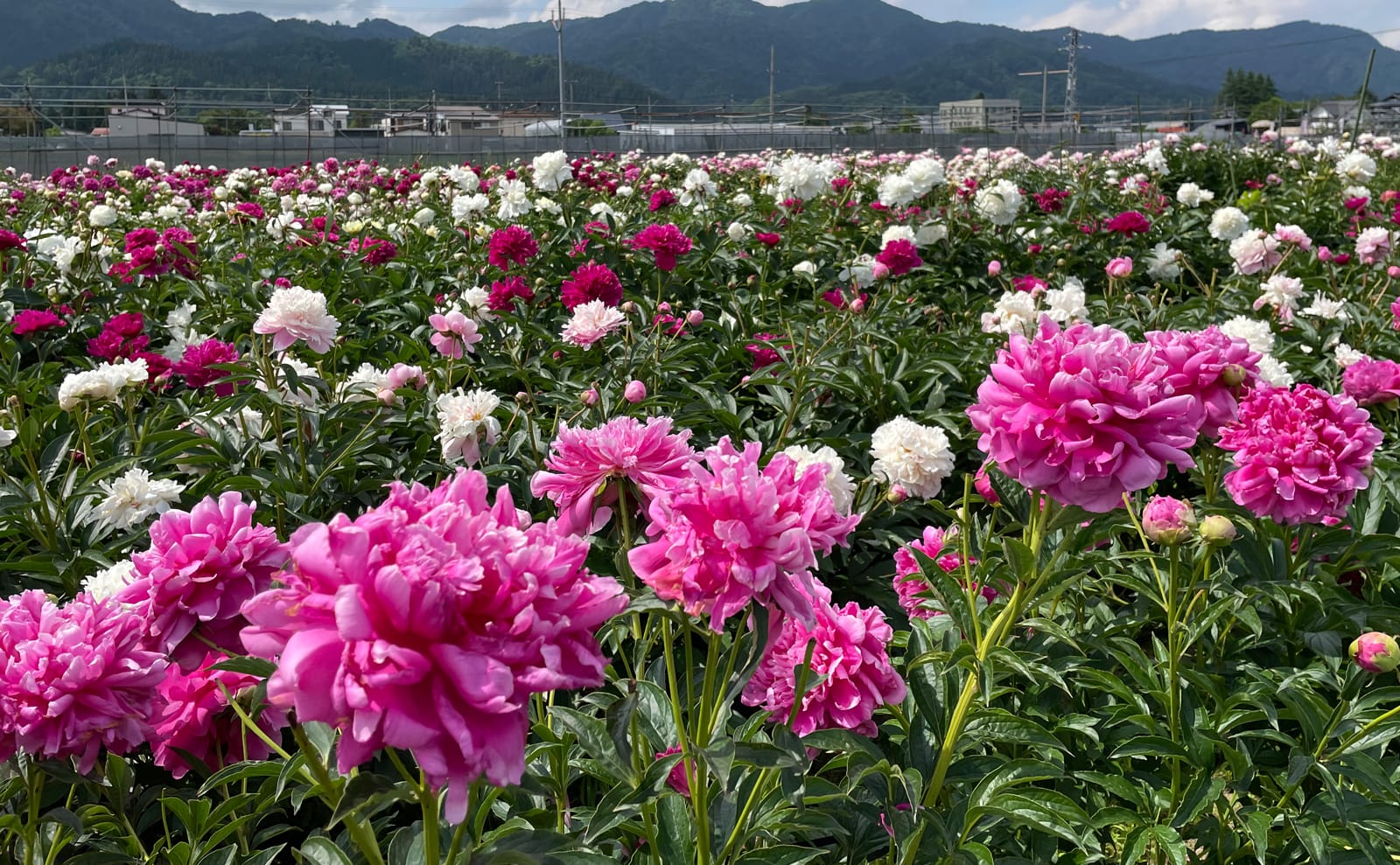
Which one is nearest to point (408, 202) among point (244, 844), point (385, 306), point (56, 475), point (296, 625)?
point (385, 306)

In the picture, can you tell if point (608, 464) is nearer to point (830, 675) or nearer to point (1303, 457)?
point (830, 675)

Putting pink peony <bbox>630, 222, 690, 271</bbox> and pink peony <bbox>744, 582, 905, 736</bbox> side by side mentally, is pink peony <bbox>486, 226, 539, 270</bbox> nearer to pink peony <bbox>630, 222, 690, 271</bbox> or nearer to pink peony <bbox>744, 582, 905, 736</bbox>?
pink peony <bbox>630, 222, 690, 271</bbox>

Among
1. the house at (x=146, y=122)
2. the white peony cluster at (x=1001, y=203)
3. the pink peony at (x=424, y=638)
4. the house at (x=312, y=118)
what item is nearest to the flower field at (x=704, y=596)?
the pink peony at (x=424, y=638)

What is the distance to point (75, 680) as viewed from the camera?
94cm

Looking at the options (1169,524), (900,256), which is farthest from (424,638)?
(900,256)

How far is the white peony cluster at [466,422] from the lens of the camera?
204 cm

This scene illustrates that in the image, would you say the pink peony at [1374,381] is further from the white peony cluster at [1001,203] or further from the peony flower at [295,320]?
the white peony cluster at [1001,203]

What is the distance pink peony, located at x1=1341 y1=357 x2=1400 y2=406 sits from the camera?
202 centimetres

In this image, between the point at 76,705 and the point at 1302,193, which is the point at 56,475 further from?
the point at 1302,193

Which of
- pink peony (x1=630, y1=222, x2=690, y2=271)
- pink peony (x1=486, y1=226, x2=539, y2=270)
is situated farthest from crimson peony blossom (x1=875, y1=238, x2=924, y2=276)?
pink peony (x1=486, y1=226, x2=539, y2=270)

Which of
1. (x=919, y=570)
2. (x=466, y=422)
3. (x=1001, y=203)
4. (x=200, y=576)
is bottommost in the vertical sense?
(x=919, y=570)

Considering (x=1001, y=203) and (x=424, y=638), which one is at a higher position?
(x=1001, y=203)

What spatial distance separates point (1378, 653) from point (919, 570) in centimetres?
65

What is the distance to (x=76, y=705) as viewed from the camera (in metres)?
0.96
